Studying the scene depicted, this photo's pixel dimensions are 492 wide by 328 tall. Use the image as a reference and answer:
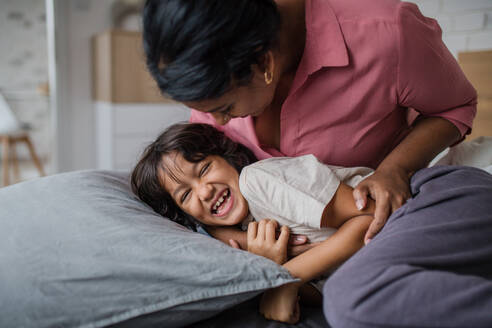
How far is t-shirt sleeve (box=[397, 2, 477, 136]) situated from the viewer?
1.10 m

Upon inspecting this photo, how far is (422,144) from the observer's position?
3.77 ft

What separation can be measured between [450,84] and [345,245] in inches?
20.8

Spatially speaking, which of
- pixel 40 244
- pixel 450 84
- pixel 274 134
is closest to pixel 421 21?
pixel 450 84

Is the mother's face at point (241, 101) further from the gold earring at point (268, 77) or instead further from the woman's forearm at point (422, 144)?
the woman's forearm at point (422, 144)

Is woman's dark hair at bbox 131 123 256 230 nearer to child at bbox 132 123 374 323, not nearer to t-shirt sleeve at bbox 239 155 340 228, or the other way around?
child at bbox 132 123 374 323

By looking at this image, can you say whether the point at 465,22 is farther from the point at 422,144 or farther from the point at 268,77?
the point at 268,77

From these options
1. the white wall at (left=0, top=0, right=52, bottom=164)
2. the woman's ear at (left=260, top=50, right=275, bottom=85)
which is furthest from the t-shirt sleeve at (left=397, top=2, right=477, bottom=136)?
the white wall at (left=0, top=0, right=52, bottom=164)

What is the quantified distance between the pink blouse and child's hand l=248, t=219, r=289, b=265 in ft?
0.92

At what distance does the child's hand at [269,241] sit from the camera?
40.1 inches

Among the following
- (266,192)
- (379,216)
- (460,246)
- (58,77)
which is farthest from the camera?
(58,77)

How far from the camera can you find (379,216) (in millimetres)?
929

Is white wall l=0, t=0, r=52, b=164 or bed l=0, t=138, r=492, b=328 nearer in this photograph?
bed l=0, t=138, r=492, b=328

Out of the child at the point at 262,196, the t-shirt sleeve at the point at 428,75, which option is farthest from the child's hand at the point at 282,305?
the t-shirt sleeve at the point at 428,75

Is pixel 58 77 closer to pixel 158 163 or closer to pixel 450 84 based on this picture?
pixel 158 163
